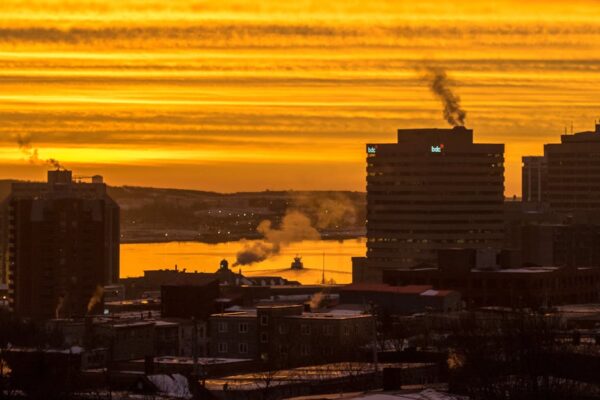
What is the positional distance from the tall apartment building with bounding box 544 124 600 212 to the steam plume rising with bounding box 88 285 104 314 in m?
88.9

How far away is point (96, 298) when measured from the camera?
350ft

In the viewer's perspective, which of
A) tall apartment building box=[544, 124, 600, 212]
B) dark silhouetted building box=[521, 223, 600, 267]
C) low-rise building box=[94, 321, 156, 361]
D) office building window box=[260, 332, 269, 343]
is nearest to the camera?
office building window box=[260, 332, 269, 343]

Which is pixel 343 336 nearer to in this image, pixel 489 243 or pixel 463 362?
pixel 463 362

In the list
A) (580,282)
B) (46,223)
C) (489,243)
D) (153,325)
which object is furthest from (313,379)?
(489,243)

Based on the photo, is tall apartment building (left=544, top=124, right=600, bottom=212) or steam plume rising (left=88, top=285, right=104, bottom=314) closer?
steam plume rising (left=88, top=285, right=104, bottom=314)

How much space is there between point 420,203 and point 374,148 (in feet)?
15.0

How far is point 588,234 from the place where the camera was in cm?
13600

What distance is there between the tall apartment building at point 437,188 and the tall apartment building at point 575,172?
186 feet

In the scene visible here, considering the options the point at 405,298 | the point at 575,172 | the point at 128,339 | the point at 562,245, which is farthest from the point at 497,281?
Answer: the point at 575,172

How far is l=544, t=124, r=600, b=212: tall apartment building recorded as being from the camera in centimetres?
19275

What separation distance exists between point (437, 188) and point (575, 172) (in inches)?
2413

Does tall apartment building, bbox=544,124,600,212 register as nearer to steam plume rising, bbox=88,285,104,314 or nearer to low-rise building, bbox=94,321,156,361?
steam plume rising, bbox=88,285,104,314

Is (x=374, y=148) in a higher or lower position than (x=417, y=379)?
higher

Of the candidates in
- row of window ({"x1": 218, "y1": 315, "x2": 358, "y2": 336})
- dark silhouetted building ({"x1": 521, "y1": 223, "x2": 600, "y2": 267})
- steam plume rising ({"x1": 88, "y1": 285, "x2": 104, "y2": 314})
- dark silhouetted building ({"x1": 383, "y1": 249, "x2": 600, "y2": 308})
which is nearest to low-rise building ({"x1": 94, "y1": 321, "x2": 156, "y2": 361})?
row of window ({"x1": 218, "y1": 315, "x2": 358, "y2": 336})
